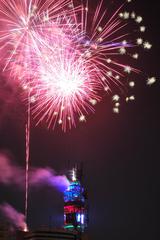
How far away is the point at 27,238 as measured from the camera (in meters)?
146

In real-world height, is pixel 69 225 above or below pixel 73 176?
below

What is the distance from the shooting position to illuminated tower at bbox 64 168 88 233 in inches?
5969

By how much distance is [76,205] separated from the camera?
15162 cm

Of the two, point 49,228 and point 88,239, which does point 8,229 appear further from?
point 88,239


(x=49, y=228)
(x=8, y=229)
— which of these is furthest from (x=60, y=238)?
(x=8, y=229)

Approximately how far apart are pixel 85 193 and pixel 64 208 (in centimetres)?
724

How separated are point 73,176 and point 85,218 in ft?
39.3

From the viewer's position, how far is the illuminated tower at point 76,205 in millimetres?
151625

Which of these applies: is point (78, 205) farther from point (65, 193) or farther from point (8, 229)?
point (8, 229)

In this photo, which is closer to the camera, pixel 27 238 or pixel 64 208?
pixel 27 238

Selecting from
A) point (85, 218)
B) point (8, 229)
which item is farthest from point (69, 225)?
point (8, 229)

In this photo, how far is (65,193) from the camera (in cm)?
15325

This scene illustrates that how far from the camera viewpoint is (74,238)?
490 feet

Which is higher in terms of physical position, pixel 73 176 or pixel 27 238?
pixel 73 176
